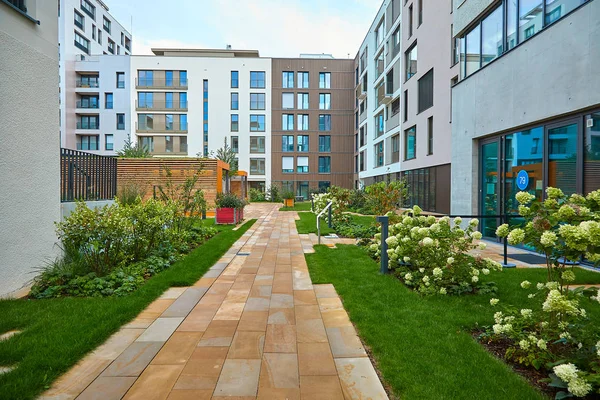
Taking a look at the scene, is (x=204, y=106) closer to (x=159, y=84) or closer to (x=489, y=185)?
(x=159, y=84)

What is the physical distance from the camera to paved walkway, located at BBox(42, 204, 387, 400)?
261cm

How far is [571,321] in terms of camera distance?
2.84 metres

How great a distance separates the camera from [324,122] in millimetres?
43406

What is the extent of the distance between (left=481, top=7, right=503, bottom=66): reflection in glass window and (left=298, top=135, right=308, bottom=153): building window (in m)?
33.6

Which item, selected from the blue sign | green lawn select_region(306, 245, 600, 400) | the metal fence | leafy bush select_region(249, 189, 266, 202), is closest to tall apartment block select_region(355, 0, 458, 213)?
the blue sign

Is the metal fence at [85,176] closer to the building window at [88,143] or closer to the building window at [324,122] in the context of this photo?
the building window at [324,122]

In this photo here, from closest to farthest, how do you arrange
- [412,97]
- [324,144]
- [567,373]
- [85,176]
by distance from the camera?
[567,373]
[85,176]
[412,97]
[324,144]

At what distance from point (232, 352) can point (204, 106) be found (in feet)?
142

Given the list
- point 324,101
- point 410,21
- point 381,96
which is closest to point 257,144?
point 324,101

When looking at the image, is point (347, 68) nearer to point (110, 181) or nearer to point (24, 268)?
point (110, 181)

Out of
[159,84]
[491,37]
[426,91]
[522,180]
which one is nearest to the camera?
[522,180]

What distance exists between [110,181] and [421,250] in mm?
7906

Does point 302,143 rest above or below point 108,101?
below

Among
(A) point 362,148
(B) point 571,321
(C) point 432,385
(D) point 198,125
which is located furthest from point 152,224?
(D) point 198,125
